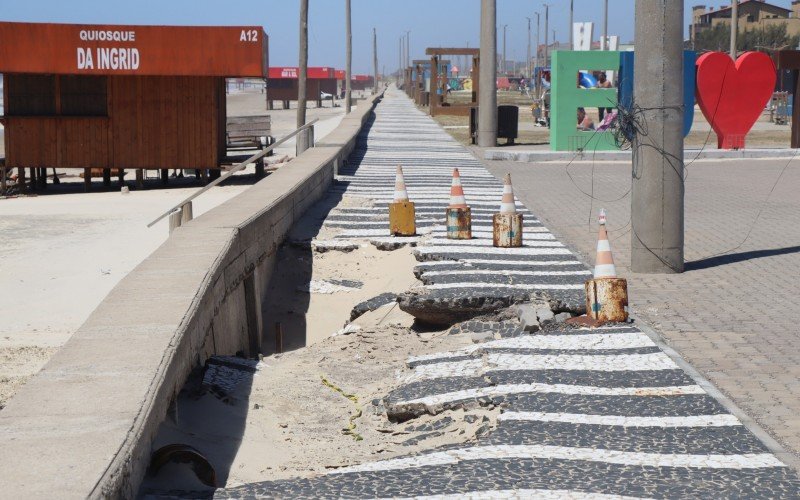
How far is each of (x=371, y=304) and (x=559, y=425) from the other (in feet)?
14.4

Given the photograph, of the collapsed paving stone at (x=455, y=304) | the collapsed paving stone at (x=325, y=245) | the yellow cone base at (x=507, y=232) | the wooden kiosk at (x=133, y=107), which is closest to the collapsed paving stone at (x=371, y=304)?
the collapsed paving stone at (x=455, y=304)

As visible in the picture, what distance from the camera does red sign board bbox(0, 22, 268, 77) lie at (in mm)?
27938

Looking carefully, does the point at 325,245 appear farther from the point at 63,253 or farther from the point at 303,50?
the point at 303,50

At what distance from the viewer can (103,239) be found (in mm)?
19266

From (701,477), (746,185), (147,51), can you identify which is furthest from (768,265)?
(147,51)

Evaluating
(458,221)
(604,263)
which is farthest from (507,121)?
(604,263)

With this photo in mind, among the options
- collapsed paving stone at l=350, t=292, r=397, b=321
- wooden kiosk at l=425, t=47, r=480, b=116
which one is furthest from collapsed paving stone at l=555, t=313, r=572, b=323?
wooden kiosk at l=425, t=47, r=480, b=116

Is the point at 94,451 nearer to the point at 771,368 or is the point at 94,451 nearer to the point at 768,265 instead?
the point at 771,368

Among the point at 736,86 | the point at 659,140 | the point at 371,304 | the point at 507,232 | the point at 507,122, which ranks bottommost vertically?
the point at 371,304

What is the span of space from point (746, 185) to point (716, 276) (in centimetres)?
1052

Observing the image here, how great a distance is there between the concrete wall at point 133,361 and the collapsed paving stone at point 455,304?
1.51m

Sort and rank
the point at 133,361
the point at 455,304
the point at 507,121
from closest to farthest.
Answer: the point at 133,361
the point at 455,304
the point at 507,121

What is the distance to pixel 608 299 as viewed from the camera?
899 cm

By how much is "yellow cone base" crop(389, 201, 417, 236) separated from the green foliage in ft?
280
